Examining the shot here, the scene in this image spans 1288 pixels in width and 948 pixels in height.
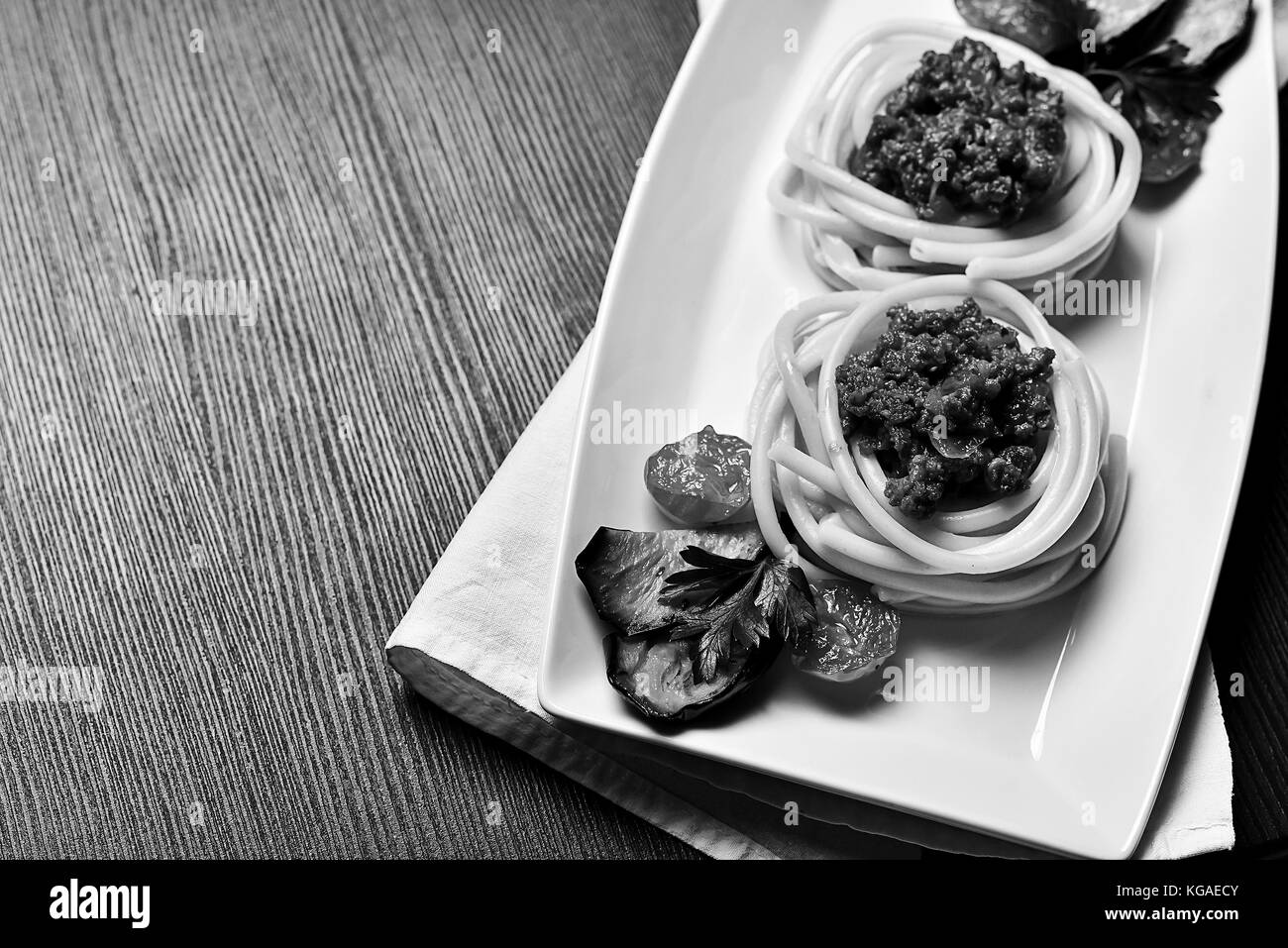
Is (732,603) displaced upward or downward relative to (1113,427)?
downward

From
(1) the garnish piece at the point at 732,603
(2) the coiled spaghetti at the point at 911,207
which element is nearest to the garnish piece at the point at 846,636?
(1) the garnish piece at the point at 732,603

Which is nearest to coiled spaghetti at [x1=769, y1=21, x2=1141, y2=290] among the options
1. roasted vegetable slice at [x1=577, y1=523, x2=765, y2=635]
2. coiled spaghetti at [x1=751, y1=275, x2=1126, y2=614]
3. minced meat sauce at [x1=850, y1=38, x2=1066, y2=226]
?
minced meat sauce at [x1=850, y1=38, x2=1066, y2=226]

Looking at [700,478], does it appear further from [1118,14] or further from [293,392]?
[1118,14]

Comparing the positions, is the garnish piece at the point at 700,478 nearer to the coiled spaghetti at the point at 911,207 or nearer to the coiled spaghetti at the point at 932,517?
the coiled spaghetti at the point at 932,517

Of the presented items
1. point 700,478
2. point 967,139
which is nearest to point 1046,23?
point 967,139
